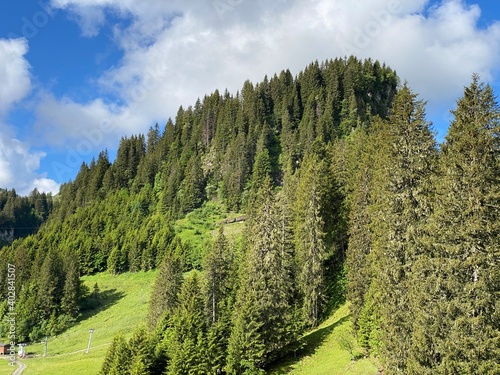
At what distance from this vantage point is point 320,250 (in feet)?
147

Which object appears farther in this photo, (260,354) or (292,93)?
Answer: (292,93)

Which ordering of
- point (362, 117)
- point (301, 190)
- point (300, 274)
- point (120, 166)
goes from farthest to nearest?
point (120, 166)
point (362, 117)
point (301, 190)
point (300, 274)

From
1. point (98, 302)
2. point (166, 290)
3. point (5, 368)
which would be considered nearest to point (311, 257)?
point (166, 290)

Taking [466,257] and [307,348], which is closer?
[466,257]

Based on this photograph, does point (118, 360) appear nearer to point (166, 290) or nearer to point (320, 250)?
point (166, 290)

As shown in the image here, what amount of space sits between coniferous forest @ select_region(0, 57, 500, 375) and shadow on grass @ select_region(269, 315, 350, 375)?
1072 mm

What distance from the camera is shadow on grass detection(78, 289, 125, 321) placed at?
7856 centimetres

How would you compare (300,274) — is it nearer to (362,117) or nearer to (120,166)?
(362,117)

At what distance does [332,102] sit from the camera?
123 m

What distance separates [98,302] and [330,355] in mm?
63014

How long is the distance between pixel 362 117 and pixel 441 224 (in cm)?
10728

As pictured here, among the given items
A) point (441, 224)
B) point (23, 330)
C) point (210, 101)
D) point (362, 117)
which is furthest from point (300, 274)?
point (210, 101)

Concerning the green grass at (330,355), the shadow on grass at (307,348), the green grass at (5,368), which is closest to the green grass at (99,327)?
the green grass at (5,368)

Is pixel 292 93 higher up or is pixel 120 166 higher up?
pixel 292 93
